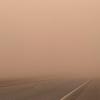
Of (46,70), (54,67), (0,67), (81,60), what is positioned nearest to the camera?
(0,67)

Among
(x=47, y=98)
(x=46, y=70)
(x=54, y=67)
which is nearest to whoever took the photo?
(x=47, y=98)

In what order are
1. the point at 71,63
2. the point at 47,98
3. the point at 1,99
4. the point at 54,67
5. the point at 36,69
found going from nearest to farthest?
the point at 1,99 < the point at 47,98 < the point at 36,69 < the point at 54,67 < the point at 71,63

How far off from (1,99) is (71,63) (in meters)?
127

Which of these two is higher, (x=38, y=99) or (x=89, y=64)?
(x=89, y=64)

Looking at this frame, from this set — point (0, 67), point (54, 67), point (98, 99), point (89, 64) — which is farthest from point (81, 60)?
point (98, 99)

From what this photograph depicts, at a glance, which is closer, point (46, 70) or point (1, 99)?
point (1, 99)

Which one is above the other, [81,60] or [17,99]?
[81,60]

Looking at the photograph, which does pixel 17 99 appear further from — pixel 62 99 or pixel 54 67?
pixel 54 67

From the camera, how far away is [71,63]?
472 ft

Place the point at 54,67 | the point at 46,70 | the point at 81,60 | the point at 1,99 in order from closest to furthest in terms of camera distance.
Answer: the point at 1,99 → the point at 46,70 → the point at 54,67 → the point at 81,60

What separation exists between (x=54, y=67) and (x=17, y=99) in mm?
107212

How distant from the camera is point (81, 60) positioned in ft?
518

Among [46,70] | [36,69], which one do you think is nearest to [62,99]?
[36,69]

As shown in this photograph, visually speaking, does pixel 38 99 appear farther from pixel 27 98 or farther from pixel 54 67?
pixel 54 67
